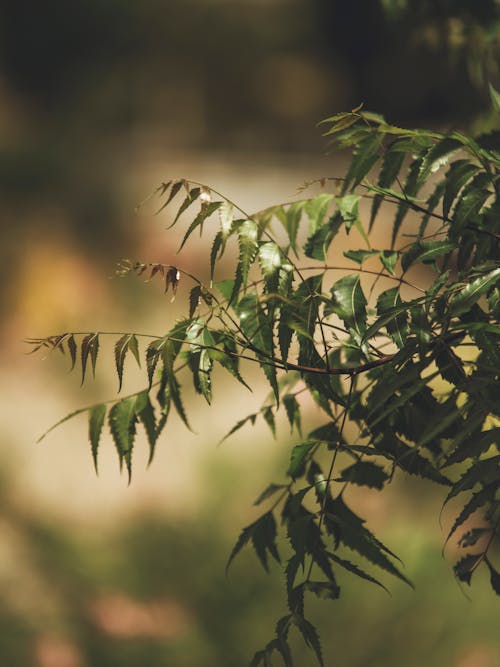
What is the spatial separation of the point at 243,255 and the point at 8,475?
175cm

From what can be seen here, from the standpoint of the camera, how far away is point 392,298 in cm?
75

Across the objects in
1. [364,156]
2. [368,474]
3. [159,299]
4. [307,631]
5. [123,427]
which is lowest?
[307,631]

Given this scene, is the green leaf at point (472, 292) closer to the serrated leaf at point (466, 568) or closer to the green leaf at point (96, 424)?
the serrated leaf at point (466, 568)

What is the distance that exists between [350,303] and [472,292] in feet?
0.42

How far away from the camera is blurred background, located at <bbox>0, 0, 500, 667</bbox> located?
75.4 inches

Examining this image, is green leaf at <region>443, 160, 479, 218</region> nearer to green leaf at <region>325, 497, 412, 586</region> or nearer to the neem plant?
the neem plant

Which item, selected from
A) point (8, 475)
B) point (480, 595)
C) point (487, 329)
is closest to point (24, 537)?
point (8, 475)

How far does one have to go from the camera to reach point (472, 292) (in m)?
0.65

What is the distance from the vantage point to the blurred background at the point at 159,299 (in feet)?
6.28

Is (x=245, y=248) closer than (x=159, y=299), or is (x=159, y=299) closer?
(x=245, y=248)

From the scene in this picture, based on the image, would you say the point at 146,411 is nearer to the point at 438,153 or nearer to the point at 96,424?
the point at 96,424

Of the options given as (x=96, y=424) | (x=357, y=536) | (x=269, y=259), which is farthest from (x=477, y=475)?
(x=96, y=424)

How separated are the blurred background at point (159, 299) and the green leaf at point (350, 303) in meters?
1.28

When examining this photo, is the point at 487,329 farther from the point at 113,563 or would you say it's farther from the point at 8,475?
the point at 8,475
